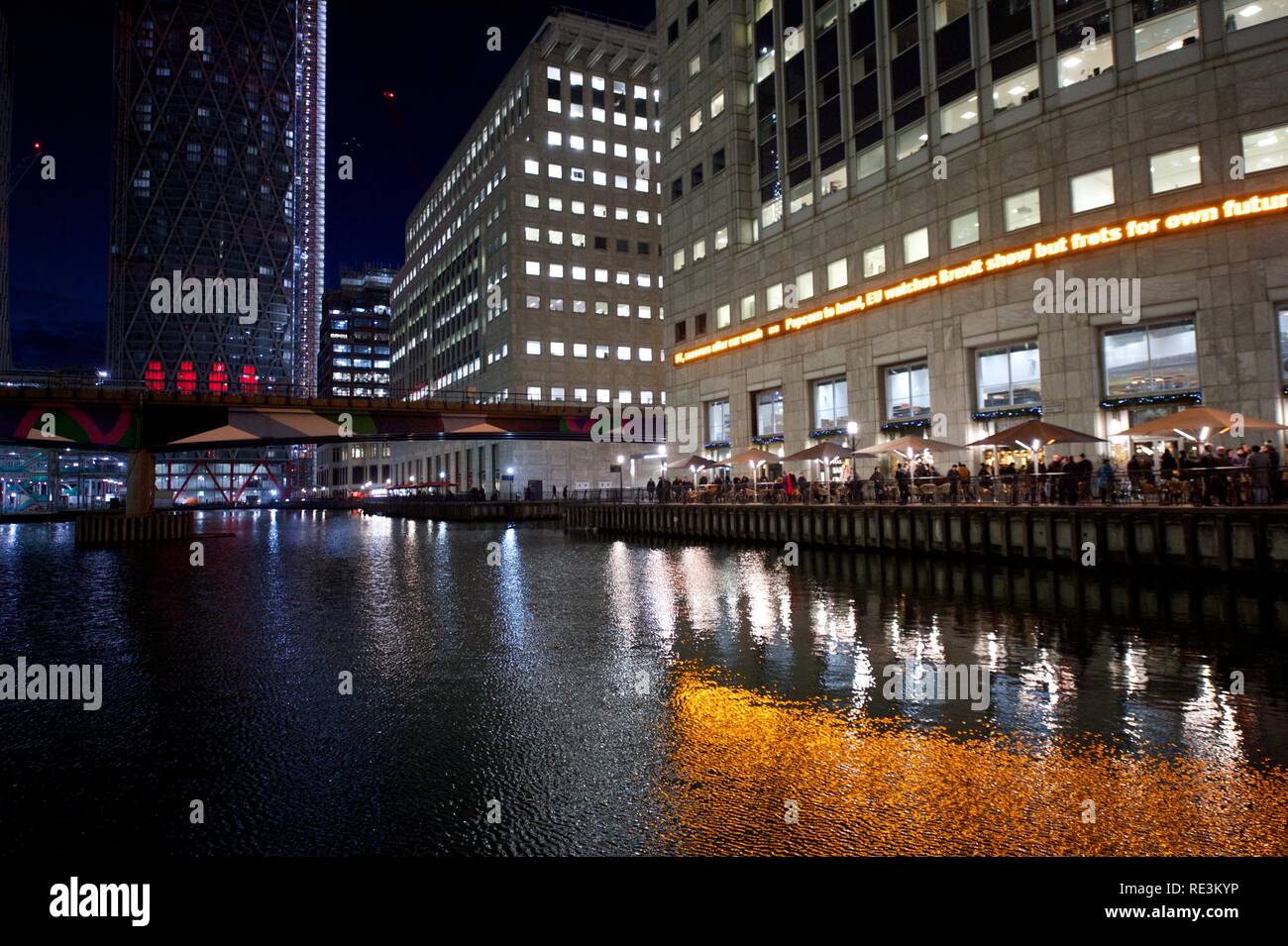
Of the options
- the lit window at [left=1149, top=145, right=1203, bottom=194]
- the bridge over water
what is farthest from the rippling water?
the bridge over water

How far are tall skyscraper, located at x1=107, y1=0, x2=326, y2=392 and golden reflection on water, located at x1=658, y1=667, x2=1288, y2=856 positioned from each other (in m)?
168

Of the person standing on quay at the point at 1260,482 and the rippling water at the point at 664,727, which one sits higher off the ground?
the person standing on quay at the point at 1260,482

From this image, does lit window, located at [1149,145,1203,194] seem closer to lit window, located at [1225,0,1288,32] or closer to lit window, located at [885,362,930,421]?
lit window, located at [1225,0,1288,32]

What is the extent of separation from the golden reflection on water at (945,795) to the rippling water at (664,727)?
35mm

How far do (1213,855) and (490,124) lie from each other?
368 ft

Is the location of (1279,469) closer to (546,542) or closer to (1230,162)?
(1230,162)

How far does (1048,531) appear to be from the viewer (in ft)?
81.5

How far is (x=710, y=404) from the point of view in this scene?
62031mm

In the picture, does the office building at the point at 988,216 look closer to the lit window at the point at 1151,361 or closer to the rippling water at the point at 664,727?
the lit window at the point at 1151,361

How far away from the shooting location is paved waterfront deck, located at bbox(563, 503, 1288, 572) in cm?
2014

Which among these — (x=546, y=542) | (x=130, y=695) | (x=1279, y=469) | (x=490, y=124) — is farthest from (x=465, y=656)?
(x=490, y=124)

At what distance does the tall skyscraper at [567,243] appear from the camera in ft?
298

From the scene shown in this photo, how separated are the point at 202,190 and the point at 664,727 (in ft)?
637

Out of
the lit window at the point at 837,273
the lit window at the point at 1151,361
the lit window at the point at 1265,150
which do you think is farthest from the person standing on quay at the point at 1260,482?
the lit window at the point at 837,273
